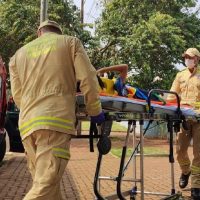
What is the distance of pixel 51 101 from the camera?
4594 mm

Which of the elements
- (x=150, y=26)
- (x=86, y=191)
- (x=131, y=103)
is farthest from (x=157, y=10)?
(x=131, y=103)

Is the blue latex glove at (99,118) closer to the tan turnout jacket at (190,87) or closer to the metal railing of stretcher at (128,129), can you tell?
the metal railing of stretcher at (128,129)

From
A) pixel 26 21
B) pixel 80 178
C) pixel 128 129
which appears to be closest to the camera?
pixel 128 129

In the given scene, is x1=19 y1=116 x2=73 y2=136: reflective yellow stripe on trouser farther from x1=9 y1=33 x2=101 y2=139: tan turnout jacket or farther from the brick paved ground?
the brick paved ground

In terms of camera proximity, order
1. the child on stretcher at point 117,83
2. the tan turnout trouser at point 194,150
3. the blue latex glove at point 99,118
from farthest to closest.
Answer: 1. the tan turnout trouser at point 194,150
2. the child on stretcher at point 117,83
3. the blue latex glove at point 99,118

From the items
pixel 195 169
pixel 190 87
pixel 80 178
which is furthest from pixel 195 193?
pixel 80 178

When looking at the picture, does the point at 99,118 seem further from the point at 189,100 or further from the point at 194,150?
the point at 189,100

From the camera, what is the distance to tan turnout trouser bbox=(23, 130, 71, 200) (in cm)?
439

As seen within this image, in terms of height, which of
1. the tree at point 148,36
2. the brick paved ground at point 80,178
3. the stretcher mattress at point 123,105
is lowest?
the brick paved ground at point 80,178

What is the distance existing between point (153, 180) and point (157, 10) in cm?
1359

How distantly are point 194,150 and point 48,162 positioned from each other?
157 inches

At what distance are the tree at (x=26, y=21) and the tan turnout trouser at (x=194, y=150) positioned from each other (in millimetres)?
11784

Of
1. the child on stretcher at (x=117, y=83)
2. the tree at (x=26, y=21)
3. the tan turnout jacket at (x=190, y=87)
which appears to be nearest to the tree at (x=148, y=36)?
the tree at (x=26, y=21)

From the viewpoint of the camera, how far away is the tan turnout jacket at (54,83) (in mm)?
4570
